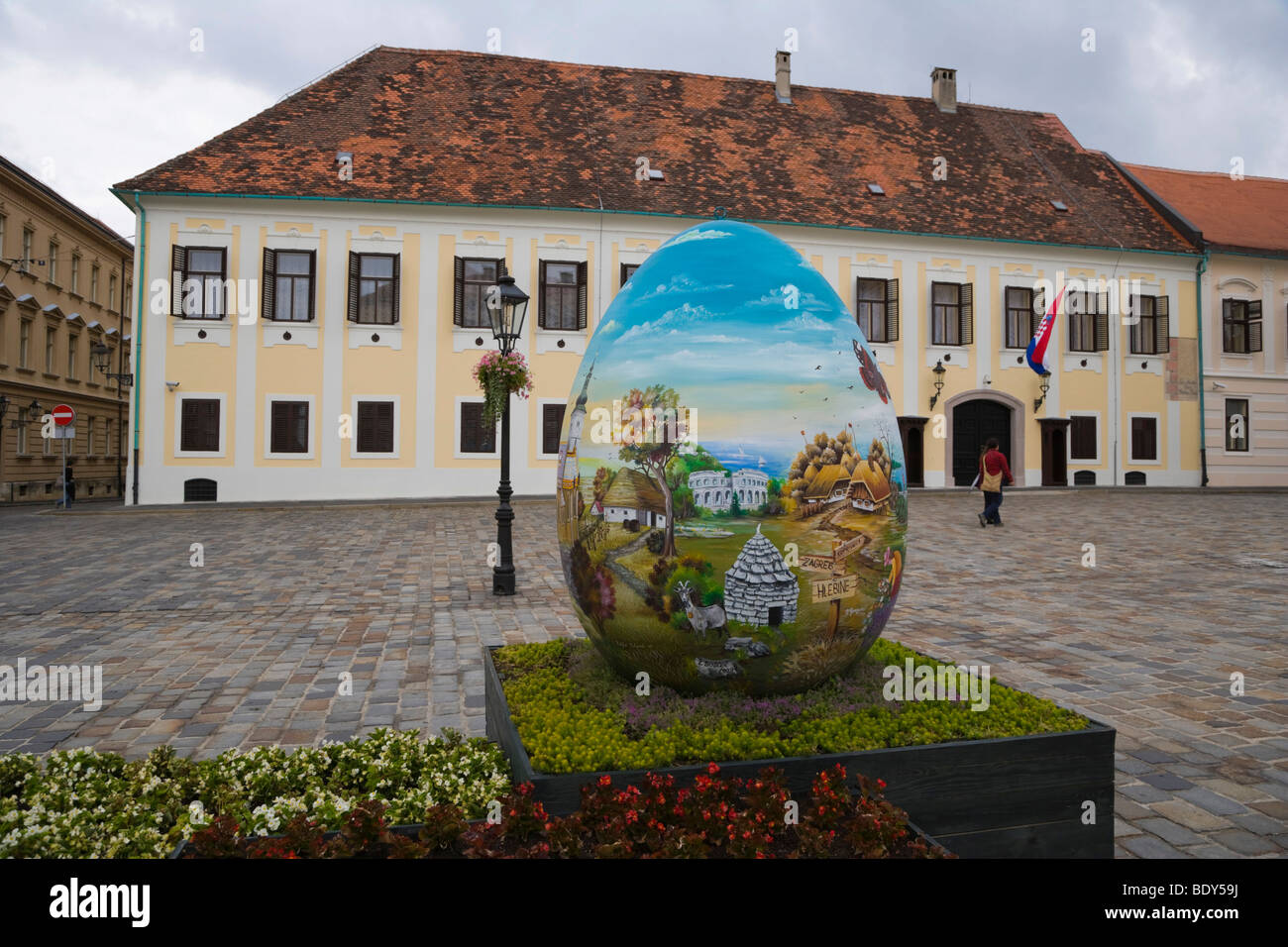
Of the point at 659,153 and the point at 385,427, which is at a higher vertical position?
the point at 659,153

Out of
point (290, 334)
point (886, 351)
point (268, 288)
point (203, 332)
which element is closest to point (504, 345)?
point (290, 334)

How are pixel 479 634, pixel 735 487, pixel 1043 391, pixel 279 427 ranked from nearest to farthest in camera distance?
1. pixel 735 487
2. pixel 479 634
3. pixel 279 427
4. pixel 1043 391

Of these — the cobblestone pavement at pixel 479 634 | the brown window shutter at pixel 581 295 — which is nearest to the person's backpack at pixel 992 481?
the cobblestone pavement at pixel 479 634

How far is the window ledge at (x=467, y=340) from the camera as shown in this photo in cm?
2631

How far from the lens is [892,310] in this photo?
28891mm

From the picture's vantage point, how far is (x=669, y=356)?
3586 mm

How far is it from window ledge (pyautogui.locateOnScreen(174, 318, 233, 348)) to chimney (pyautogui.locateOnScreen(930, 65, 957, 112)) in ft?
92.2

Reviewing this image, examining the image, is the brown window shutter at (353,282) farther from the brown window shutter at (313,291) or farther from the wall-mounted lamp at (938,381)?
the wall-mounted lamp at (938,381)

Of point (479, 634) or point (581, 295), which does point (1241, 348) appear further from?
point (479, 634)

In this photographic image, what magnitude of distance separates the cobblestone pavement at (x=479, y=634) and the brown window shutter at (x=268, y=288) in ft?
33.4

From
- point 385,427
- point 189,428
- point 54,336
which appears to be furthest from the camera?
point 54,336

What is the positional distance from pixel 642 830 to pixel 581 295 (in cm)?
2526

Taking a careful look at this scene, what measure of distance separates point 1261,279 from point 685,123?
2254 centimetres

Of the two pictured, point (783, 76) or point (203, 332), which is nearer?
point (203, 332)
